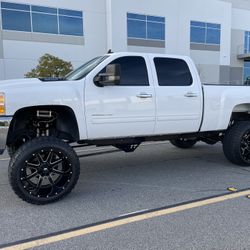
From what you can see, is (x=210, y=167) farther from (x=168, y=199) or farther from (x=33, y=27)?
(x=33, y=27)

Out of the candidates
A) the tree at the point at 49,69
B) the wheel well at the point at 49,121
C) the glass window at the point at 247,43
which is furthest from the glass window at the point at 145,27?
the wheel well at the point at 49,121

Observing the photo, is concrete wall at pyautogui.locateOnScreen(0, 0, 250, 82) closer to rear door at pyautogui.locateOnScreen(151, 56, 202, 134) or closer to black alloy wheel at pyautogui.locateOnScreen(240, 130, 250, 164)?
rear door at pyautogui.locateOnScreen(151, 56, 202, 134)

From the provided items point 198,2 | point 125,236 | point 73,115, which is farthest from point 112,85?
point 198,2

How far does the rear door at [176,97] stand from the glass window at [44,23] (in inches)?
735

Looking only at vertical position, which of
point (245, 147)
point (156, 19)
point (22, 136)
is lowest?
point (245, 147)

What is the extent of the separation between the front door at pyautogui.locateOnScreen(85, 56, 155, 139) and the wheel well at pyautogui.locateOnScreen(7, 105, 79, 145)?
0.89ft

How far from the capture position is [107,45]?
24406 millimetres

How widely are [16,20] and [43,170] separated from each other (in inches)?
764

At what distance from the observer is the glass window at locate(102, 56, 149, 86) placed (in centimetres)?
469

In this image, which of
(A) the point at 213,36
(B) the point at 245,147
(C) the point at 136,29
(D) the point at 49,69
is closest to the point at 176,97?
(B) the point at 245,147

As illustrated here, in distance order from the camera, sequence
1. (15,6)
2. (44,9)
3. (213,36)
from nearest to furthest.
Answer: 1. (15,6)
2. (44,9)
3. (213,36)

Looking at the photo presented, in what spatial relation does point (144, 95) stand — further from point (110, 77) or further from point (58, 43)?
point (58, 43)

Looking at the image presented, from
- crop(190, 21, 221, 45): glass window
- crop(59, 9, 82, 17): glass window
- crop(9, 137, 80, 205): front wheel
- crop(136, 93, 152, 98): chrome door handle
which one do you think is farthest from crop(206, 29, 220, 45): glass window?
crop(9, 137, 80, 205): front wheel

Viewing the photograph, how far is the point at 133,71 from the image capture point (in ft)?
15.7
